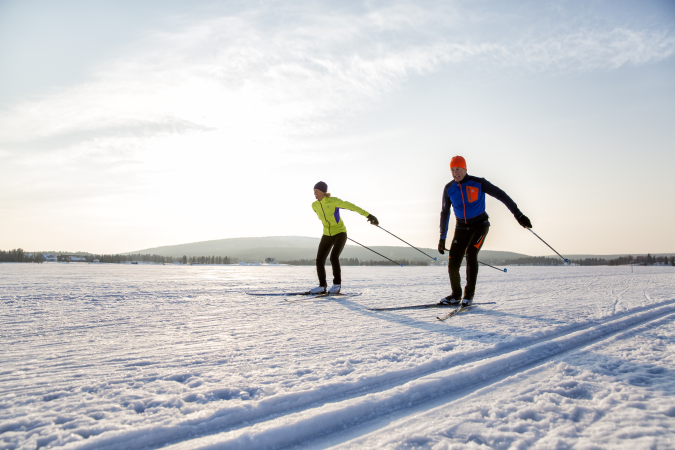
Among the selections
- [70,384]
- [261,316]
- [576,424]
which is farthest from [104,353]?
[576,424]

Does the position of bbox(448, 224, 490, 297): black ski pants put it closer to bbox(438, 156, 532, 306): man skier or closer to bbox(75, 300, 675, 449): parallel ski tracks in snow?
bbox(438, 156, 532, 306): man skier

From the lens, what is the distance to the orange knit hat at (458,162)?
4863 millimetres

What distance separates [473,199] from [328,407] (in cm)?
411

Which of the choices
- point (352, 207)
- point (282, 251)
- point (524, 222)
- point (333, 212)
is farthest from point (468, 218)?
point (282, 251)

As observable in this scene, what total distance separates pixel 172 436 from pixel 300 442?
512 mm

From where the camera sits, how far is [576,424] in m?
1.44

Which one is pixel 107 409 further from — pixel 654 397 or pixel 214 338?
pixel 654 397

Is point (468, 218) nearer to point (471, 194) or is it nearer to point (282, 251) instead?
point (471, 194)

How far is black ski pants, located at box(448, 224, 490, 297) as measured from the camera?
193 inches

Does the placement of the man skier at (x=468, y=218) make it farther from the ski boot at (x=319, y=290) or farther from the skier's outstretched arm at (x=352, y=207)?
the ski boot at (x=319, y=290)

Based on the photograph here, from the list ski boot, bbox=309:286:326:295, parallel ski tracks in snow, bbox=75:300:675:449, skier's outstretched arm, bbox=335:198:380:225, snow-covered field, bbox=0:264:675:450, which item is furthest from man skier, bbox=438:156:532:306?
parallel ski tracks in snow, bbox=75:300:675:449

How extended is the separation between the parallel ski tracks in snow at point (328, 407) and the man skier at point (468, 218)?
241 centimetres

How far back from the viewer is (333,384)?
70.2 inches

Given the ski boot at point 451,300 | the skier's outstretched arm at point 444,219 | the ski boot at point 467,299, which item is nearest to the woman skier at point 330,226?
the skier's outstretched arm at point 444,219
